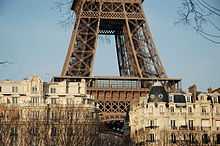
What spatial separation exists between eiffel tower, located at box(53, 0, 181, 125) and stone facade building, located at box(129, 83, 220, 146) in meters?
1.82

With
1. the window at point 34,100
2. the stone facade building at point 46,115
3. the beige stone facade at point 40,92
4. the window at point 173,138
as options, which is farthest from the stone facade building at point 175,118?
the window at point 34,100

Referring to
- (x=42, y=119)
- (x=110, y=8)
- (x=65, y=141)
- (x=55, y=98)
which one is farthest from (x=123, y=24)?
(x=65, y=141)

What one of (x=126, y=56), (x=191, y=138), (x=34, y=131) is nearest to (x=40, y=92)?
(x=126, y=56)

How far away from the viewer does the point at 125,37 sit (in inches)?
2574

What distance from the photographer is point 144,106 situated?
58500mm

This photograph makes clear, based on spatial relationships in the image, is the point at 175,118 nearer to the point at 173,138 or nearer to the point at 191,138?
the point at 173,138

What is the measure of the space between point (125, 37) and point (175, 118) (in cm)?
1305

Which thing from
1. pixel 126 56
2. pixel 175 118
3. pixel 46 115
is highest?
pixel 126 56

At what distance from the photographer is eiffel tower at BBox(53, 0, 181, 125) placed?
59.4m

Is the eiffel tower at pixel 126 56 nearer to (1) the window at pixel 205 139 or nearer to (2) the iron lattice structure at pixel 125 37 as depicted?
(2) the iron lattice structure at pixel 125 37

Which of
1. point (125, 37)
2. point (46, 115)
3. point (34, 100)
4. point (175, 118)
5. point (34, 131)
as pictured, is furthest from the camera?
point (125, 37)

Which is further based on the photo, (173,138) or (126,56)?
(126,56)

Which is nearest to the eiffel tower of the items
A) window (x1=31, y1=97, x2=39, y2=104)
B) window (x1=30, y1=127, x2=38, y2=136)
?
window (x1=31, y1=97, x2=39, y2=104)

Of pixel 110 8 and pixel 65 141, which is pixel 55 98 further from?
pixel 65 141
